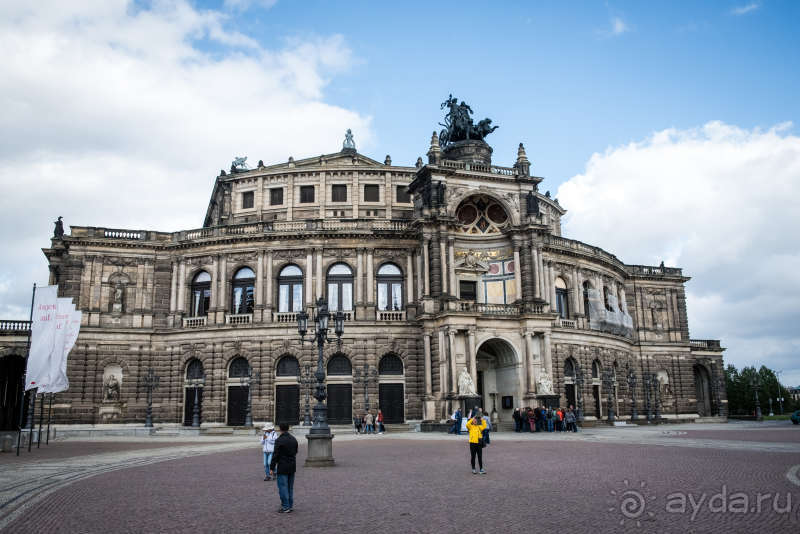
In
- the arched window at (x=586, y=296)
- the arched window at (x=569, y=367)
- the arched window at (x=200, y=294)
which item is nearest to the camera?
the arched window at (x=200, y=294)

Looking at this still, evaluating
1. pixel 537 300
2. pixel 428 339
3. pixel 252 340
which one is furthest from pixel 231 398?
pixel 537 300

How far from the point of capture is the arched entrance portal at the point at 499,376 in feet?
154

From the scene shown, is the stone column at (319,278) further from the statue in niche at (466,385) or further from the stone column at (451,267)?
the statue in niche at (466,385)

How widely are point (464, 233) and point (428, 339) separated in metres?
8.91

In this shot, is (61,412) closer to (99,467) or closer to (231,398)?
(231,398)

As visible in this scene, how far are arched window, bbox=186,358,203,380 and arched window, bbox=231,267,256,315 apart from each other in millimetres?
4645

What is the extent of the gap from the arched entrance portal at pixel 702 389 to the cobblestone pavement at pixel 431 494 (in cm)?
4864

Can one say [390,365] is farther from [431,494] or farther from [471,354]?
[431,494]

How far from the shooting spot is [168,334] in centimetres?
5025

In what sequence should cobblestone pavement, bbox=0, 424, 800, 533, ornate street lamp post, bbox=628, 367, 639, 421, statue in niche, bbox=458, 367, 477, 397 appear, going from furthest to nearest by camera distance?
ornate street lamp post, bbox=628, 367, 639, 421 < statue in niche, bbox=458, 367, 477, 397 < cobblestone pavement, bbox=0, 424, 800, 533

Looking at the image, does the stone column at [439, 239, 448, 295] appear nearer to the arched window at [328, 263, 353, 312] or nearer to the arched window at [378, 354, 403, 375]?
the arched window at [378, 354, 403, 375]

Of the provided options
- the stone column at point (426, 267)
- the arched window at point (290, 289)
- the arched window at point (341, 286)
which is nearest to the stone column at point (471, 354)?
the stone column at point (426, 267)

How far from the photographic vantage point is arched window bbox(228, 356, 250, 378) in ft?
159

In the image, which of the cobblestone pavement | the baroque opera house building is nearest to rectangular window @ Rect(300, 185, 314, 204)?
the baroque opera house building
